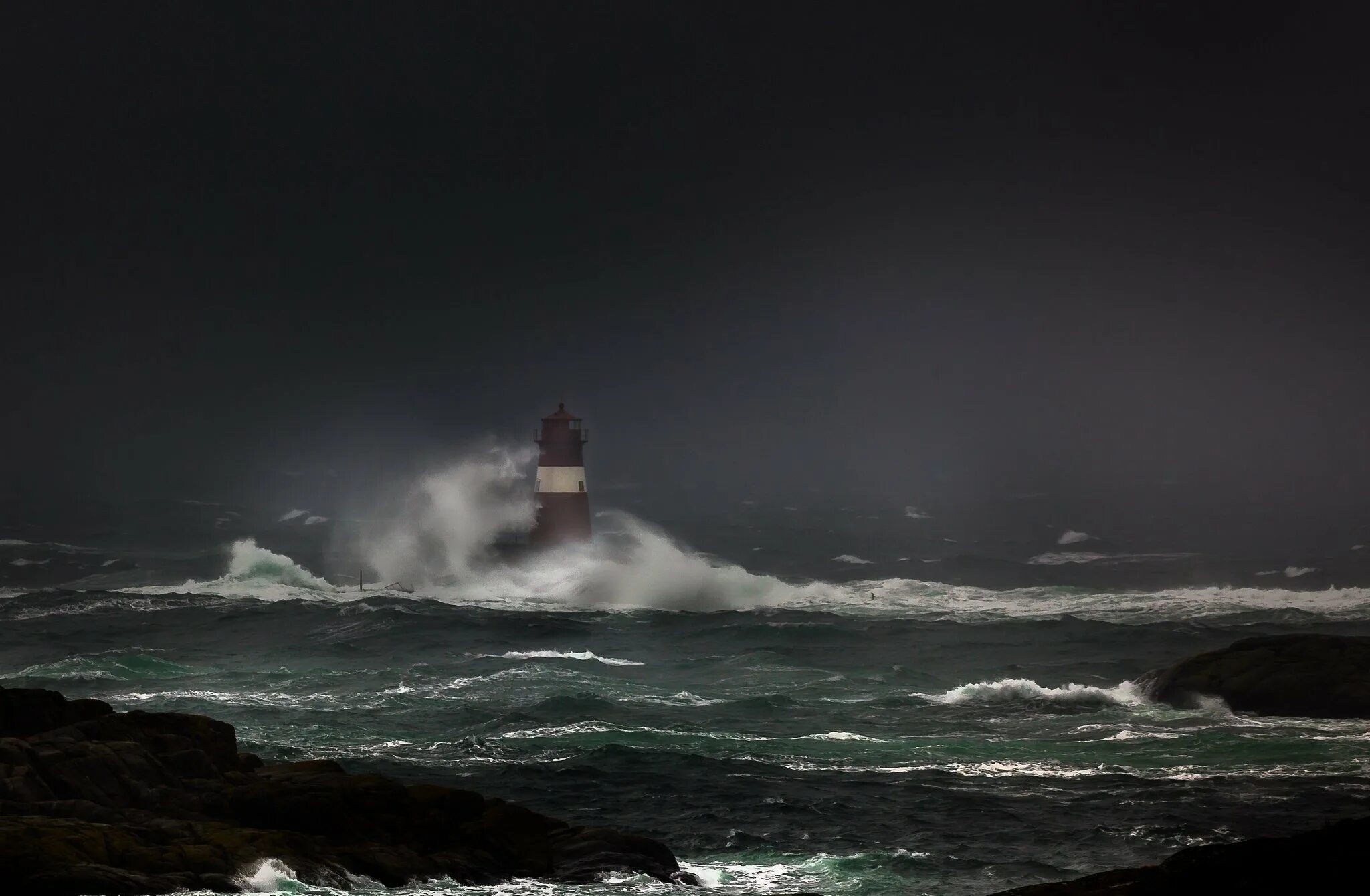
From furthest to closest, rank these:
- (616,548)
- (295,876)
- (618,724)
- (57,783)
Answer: (616,548), (618,724), (57,783), (295,876)

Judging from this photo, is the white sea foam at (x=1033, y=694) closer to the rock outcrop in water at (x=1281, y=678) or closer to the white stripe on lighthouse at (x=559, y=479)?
the rock outcrop in water at (x=1281, y=678)

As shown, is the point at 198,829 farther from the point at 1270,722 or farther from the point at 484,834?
the point at 1270,722

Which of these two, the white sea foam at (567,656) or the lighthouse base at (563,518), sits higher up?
the lighthouse base at (563,518)

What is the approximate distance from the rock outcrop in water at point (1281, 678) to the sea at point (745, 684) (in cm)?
57

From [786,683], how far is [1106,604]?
58.3ft

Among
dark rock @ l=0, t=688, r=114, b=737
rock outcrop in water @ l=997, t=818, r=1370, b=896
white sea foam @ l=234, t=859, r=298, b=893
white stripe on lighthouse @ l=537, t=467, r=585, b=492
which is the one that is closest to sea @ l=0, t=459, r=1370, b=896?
white sea foam @ l=234, t=859, r=298, b=893

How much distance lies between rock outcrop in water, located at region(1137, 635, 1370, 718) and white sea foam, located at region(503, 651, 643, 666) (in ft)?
38.3

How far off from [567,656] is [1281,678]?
1525 centimetres

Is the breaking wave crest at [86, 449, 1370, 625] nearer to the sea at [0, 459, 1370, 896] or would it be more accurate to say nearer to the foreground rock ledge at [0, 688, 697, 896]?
the sea at [0, 459, 1370, 896]

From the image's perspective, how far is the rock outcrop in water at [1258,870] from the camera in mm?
9312

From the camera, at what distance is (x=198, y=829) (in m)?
12.3

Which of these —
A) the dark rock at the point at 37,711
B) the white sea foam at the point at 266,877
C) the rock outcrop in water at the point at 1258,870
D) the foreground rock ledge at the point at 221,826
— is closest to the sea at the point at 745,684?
the white sea foam at the point at 266,877

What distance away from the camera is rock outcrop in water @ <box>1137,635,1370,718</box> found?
21.5 meters

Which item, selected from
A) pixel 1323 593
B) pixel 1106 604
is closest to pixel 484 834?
pixel 1106 604
